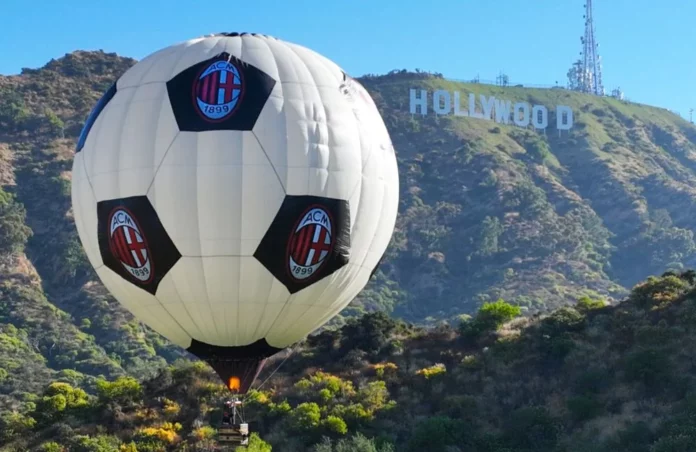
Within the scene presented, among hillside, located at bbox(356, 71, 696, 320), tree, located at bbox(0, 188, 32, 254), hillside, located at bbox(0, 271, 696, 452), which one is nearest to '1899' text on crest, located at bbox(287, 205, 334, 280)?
hillside, located at bbox(0, 271, 696, 452)

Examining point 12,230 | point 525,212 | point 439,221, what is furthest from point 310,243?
point 525,212

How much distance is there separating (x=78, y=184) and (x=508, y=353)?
28.3 meters

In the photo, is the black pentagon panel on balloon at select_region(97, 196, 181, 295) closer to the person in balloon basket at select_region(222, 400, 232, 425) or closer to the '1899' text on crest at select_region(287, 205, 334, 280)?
the '1899' text on crest at select_region(287, 205, 334, 280)

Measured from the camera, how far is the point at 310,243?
22.0 metres

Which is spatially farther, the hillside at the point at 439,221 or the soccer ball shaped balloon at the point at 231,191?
the hillside at the point at 439,221

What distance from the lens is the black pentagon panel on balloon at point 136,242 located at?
21.5m

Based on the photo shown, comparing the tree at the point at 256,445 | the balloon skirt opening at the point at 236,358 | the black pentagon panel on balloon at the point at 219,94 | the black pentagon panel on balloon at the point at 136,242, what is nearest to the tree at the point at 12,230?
the tree at the point at 256,445

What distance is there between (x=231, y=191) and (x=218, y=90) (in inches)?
75.7

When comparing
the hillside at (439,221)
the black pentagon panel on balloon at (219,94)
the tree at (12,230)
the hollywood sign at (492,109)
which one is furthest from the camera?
the hollywood sign at (492,109)

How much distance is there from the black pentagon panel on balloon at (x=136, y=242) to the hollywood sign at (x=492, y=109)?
497 feet

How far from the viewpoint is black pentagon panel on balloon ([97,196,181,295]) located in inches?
848

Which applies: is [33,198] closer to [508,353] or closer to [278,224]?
[508,353]

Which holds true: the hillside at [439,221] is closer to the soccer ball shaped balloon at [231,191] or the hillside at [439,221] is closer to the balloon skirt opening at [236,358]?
the balloon skirt opening at [236,358]

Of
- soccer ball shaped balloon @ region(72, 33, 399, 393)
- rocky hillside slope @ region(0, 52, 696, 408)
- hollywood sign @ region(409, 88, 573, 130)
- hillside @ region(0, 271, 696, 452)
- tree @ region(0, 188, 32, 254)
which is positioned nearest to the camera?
soccer ball shaped balloon @ region(72, 33, 399, 393)
